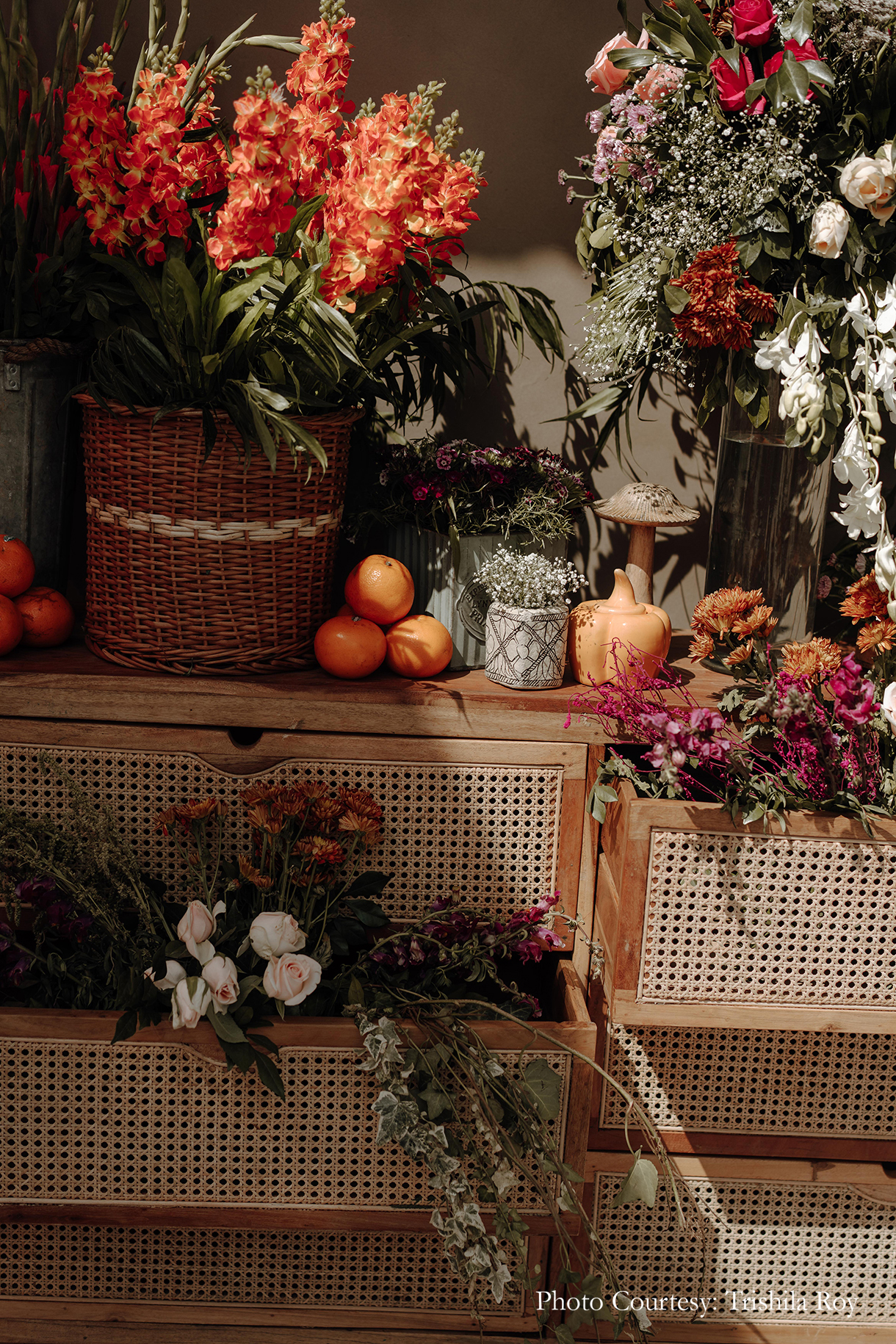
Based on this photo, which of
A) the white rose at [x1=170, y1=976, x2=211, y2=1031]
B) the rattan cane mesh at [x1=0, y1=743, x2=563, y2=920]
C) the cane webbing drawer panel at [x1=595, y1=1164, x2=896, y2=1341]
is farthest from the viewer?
the cane webbing drawer panel at [x1=595, y1=1164, x2=896, y2=1341]

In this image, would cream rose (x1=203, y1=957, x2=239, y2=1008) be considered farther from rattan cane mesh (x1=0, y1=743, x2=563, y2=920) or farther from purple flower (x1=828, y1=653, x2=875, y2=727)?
purple flower (x1=828, y1=653, x2=875, y2=727)

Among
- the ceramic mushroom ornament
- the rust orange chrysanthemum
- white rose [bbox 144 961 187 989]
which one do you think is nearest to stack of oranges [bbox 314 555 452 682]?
the ceramic mushroom ornament

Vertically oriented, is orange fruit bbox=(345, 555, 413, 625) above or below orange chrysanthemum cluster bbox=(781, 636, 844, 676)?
above

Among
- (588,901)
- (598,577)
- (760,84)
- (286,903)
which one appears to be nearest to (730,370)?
(760,84)

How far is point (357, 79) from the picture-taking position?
1.60 metres

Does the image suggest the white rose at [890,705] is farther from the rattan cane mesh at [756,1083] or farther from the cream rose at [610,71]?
the cream rose at [610,71]

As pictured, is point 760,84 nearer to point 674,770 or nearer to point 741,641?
point 741,641

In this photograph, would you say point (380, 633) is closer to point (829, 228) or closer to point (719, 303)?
point (719, 303)

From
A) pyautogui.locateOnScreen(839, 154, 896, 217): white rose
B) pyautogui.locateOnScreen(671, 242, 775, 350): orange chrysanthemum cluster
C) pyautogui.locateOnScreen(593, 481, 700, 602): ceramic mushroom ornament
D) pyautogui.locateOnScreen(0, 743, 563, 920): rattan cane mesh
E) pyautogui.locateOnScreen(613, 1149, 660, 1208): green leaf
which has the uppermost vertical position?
pyautogui.locateOnScreen(839, 154, 896, 217): white rose

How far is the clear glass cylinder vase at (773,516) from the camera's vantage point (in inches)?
58.6

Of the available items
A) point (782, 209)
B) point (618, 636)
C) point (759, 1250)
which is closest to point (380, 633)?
point (618, 636)

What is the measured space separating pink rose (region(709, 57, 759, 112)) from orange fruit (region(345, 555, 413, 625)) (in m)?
0.71

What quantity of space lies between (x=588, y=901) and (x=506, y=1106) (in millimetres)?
324

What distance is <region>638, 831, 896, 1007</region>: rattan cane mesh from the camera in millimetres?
1255
